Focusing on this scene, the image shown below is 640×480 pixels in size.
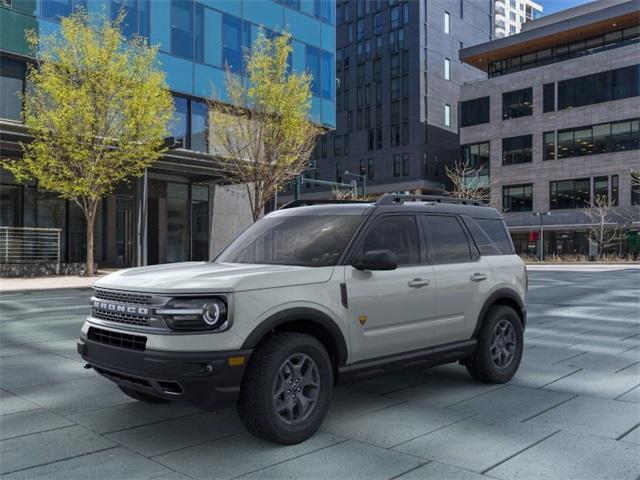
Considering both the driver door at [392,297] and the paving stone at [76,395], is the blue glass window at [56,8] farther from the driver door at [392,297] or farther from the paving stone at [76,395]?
the driver door at [392,297]

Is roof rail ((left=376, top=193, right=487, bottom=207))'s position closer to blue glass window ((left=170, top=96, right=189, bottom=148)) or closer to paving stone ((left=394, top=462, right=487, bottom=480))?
paving stone ((left=394, top=462, right=487, bottom=480))

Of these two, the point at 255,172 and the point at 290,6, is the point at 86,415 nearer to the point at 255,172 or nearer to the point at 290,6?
the point at 255,172

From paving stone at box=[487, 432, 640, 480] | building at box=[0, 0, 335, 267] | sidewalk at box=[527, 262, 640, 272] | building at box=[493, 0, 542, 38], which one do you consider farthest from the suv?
building at box=[493, 0, 542, 38]

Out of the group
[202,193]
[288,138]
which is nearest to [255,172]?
[288,138]

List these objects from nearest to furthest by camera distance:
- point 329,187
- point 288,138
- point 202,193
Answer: point 288,138 → point 202,193 → point 329,187

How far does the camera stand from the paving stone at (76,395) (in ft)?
17.7

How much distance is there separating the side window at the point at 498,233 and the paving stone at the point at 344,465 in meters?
3.17

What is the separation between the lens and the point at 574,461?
4074 millimetres

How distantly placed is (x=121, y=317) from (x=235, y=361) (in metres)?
1.03

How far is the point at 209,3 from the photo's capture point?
28.8m

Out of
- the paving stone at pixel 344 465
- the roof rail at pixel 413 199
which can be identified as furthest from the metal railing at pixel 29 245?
the paving stone at pixel 344 465

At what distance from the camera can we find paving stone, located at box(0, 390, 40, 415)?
17.4 feet

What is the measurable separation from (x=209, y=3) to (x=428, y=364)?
27.4 meters

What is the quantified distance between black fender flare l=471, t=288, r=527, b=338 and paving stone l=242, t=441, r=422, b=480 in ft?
7.39
